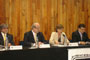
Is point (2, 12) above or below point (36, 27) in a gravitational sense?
above

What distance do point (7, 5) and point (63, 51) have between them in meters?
2.80

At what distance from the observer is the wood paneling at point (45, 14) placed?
19.0ft

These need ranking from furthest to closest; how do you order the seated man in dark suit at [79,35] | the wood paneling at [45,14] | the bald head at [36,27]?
the wood paneling at [45,14]
the seated man in dark suit at [79,35]
the bald head at [36,27]

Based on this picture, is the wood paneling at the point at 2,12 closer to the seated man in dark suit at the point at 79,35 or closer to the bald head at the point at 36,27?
the bald head at the point at 36,27

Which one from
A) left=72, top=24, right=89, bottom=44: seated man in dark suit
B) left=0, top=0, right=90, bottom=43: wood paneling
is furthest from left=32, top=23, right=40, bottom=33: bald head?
left=72, top=24, right=89, bottom=44: seated man in dark suit

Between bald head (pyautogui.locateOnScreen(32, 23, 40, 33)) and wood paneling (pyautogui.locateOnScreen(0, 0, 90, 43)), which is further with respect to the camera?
wood paneling (pyautogui.locateOnScreen(0, 0, 90, 43))

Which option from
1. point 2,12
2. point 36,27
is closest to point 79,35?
point 36,27

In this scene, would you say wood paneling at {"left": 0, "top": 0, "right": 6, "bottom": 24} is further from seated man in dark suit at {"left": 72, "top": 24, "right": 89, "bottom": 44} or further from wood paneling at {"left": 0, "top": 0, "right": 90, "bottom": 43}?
seated man in dark suit at {"left": 72, "top": 24, "right": 89, "bottom": 44}

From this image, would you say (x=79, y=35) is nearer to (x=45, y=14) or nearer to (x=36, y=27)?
(x=45, y=14)

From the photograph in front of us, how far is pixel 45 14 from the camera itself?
20.5ft

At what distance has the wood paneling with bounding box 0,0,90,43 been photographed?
5797mm

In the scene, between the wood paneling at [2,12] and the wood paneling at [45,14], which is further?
Result: the wood paneling at [45,14]

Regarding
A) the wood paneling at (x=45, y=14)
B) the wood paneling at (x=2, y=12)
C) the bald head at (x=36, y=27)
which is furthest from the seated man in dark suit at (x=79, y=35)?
the wood paneling at (x=2, y=12)

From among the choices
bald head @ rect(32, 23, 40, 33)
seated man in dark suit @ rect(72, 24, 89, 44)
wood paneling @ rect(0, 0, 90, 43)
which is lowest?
seated man in dark suit @ rect(72, 24, 89, 44)
